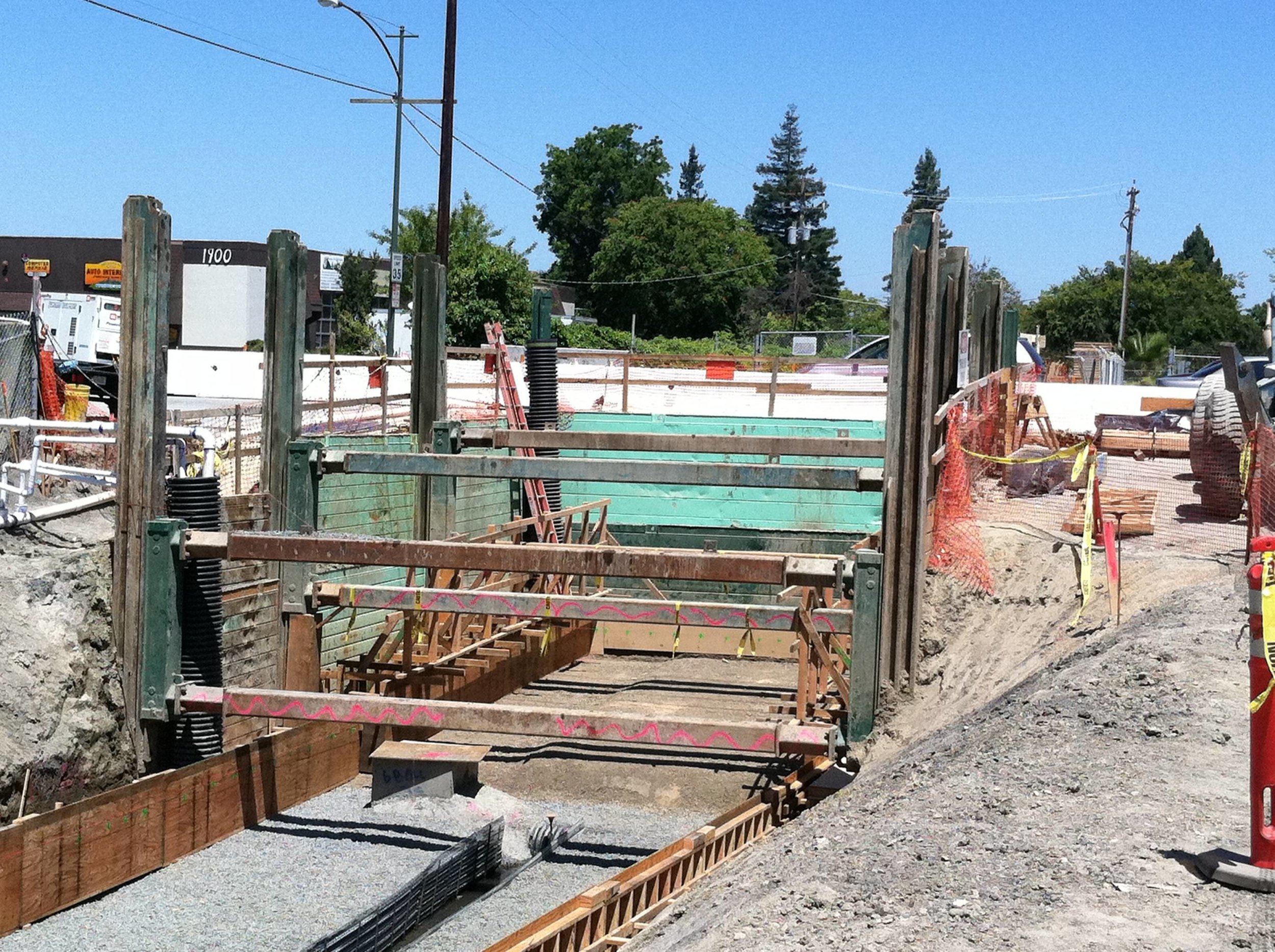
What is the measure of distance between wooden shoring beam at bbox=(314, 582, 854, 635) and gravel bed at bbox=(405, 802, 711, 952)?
1934 mm

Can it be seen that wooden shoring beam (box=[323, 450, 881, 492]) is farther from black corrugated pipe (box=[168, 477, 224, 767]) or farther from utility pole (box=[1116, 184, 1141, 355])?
utility pole (box=[1116, 184, 1141, 355])

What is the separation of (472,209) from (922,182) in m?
81.8

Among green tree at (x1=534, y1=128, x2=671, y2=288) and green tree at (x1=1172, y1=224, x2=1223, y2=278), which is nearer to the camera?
green tree at (x1=534, y1=128, x2=671, y2=288)

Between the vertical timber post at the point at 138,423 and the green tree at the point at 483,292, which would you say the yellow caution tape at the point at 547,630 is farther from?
the green tree at the point at 483,292

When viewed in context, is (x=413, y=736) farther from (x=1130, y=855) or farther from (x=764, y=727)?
(x=1130, y=855)

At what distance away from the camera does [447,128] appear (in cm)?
2909

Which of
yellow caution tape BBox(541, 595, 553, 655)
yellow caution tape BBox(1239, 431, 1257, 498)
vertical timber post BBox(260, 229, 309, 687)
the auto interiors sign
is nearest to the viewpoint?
yellow caution tape BBox(541, 595, 553, 655)

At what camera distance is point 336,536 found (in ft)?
32.6

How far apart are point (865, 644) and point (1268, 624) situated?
13.4ft

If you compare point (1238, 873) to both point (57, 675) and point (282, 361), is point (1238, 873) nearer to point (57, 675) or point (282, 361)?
point (57, 675)

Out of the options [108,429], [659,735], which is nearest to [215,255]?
[108,429]

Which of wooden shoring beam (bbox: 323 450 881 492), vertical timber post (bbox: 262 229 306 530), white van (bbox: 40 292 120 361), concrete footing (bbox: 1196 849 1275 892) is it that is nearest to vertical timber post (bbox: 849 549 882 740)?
wooden shoring beam (bbox: 323 450 881 492)

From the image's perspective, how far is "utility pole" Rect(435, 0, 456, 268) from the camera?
28.3 metres

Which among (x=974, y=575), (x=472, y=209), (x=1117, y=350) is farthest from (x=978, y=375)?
(x=1117, y=350)
